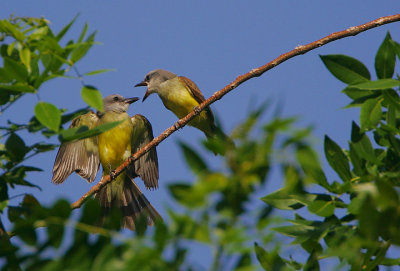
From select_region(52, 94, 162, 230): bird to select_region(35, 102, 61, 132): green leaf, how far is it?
4153mm

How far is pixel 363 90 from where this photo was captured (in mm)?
2613

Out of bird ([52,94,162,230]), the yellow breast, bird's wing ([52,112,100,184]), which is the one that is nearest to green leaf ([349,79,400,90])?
bird ([52,94,162,230])

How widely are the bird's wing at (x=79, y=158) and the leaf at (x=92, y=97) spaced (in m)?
3.94

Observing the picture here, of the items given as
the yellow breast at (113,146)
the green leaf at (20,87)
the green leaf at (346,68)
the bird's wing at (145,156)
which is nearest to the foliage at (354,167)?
the green leaf at (346,68)

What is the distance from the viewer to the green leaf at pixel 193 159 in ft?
4.04

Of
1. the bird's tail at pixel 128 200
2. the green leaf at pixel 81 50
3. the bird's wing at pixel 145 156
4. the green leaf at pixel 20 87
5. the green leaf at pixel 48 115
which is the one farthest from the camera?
the bird's wing at pixel 145 156

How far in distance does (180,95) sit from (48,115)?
243 inches

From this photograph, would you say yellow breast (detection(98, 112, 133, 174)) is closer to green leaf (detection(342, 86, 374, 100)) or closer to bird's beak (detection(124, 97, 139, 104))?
bird's beak (detection(124, 97, 139, 104))

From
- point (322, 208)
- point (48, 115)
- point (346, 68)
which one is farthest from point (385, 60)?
point (48, 115)

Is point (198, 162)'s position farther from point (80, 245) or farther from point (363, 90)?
point (363, 90)

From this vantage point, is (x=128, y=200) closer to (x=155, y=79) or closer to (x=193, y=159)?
(x=155, y=79)

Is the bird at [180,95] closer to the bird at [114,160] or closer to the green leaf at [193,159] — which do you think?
the bird at [114,160]

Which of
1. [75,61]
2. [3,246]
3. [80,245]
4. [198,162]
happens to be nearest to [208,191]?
[198,162]

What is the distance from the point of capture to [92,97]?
210cm
